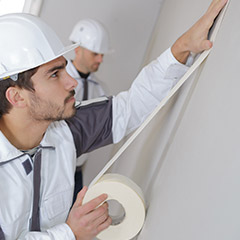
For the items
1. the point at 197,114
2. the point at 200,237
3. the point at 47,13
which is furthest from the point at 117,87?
the point at 200,237

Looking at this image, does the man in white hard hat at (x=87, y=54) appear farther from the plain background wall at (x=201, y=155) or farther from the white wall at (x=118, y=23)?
the plain background wall at (x=201, y=155)

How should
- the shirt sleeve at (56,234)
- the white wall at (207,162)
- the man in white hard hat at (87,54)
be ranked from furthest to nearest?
the man in white hard hat at (87,54) < the shirt sleeve at (56,234) < the white wall at (207,162)

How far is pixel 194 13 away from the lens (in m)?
1.36

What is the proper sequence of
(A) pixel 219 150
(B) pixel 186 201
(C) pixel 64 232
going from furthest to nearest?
(C) pixel 64 232
(B) pixel 186 201
(A) pixel 219 150

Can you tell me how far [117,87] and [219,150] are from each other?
10.1 feet

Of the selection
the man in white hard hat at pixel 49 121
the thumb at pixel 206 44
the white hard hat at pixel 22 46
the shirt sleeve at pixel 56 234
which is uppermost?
the thumb at pixel 206 44

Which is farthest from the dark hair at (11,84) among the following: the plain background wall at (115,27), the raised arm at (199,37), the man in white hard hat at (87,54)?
the plain background wall at (115,27)

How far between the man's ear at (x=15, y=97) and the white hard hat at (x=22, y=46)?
100 mm

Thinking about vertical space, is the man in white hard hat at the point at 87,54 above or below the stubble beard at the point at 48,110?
below

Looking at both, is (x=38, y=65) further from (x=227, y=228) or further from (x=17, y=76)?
(x=227, y=228)

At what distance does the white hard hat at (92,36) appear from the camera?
2.79 metres

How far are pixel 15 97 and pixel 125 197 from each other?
586mm

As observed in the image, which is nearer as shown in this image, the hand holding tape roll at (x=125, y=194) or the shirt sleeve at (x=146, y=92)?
the hand holding tape roll at (x=125, y=194)

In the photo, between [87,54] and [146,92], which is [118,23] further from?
[146,92]
